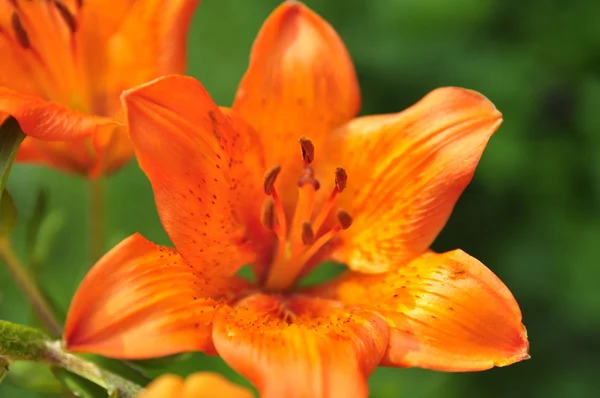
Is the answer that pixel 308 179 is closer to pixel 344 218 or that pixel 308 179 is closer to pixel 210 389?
pixel 344 218

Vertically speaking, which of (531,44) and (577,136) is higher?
(531,44)

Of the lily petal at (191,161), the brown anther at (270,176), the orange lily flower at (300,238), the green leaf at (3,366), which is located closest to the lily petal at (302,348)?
the orange lily flower at (300,238)

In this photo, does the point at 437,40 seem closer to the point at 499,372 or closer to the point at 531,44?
the point at 531,44

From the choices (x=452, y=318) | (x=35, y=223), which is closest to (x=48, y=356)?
(x=35, y=223)

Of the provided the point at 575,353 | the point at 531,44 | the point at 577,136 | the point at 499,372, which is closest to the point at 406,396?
the point at 499,372

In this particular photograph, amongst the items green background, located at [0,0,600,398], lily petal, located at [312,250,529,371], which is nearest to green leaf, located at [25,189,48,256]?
lily petal, located at [312,250,529,371]

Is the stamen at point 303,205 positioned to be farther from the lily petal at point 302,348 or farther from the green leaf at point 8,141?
the green leaf at point 8,141

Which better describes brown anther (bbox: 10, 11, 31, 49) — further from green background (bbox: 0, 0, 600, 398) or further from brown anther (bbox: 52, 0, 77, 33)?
green background (bbox: 0, 0, 600, 398)
